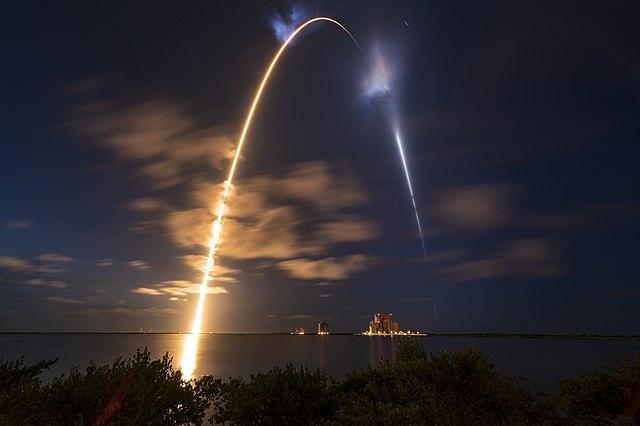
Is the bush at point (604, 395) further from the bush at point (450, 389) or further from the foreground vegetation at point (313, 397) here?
the bush at point (450, 389)

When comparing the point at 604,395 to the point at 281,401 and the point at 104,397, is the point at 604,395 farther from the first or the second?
the point at 104,397

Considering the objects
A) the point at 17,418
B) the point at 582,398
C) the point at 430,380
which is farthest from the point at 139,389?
the point at 582,398

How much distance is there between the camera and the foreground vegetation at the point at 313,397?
1606cm

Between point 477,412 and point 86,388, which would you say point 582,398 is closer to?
point 477,412

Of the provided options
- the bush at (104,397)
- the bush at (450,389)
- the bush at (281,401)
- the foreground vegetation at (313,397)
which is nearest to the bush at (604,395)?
the foreground vegetation at (313,397)

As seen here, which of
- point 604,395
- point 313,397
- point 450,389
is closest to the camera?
point 313,397

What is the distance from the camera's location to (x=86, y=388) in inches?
675

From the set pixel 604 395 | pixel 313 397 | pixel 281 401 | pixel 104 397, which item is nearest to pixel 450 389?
pixel 313 397

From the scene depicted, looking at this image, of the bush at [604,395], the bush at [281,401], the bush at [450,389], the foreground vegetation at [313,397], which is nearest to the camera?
the foreground vegetation at [313,397]

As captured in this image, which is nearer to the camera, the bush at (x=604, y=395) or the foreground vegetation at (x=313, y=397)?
the foreground vegetation at (x=313, y=397)

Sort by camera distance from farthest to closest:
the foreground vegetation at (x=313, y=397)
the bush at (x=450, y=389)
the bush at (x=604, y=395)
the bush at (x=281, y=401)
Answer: the bush at (x=604, y=395) < the bush at (x=450, y=389) < the bush at (x=281, y=401) < the foreground vegetation at (x=313, y=397)

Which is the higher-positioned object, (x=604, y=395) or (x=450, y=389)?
→ (x=450, y=389)

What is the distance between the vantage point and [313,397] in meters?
19.5

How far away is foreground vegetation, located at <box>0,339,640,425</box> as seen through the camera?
52.7 feet
